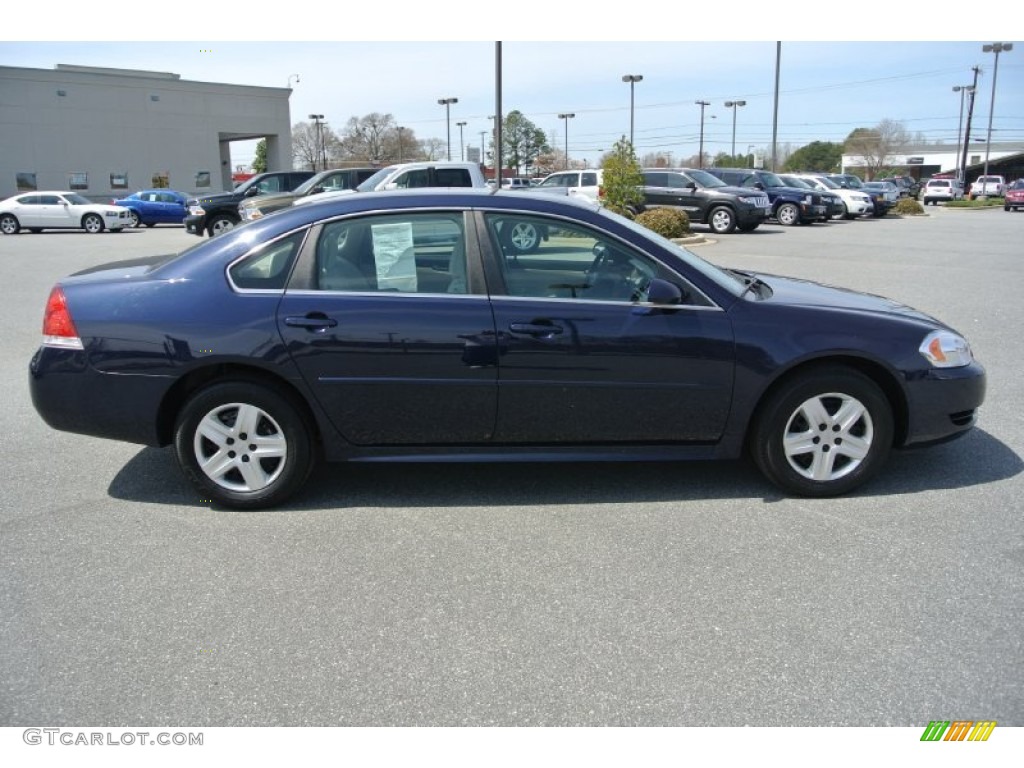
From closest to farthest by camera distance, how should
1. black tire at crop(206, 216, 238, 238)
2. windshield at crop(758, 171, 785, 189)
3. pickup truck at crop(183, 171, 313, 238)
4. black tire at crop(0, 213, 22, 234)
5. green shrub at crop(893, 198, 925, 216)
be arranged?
pickup truck at crop(183, 171, 313, 238) → black tire at crop(206, 216, 238, 238) → windshield at crop(758, 171, 785, 189) → black tire at crop(0, 213, 22, 234) → green shrub at crop(893, 198, 925, 216)

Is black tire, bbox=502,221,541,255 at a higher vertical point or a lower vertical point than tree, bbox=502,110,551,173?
lower

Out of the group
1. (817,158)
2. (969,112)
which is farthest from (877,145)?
(969,112)

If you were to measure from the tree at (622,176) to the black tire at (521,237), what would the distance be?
50.0 ft

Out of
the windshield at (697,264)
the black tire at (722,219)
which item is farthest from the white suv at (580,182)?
the windshield at (697,264)

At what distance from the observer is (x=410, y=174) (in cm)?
1666

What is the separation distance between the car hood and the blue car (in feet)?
103

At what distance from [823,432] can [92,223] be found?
96.8 feet

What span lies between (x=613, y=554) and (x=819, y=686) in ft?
3.84

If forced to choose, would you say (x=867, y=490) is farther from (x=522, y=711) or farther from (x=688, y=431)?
(x=522, y=711)

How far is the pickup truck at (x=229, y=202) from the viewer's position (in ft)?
71.3

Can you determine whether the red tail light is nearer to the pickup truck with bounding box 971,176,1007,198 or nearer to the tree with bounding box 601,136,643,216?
the tree with bounding box 601,136,643,216

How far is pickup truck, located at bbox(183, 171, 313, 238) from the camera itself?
21719mm

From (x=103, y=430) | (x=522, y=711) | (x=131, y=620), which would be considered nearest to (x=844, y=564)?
(x=522, y=711)

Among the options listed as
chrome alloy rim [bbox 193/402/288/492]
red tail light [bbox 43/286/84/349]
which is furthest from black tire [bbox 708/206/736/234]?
red tail light [bbox 43/286/84/349]
